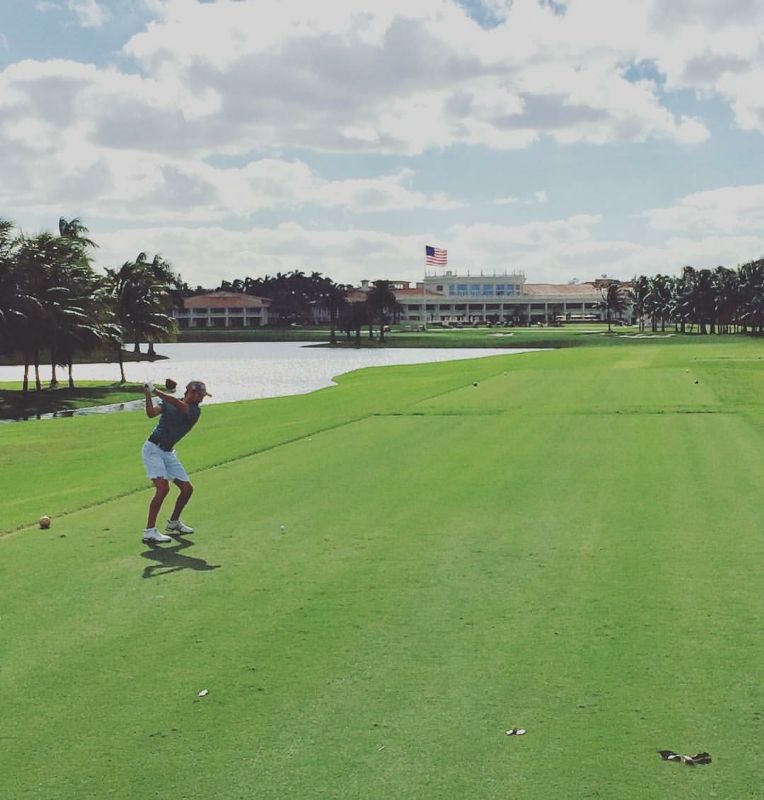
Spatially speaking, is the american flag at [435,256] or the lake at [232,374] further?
the american flag at [435,256]

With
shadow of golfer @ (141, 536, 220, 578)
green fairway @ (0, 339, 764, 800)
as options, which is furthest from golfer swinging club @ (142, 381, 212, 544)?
green fairway @ (0, 339, 764, 800)

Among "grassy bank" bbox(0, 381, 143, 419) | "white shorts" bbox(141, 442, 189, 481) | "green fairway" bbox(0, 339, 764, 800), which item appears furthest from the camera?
"grassy bank" bbox(0, 381, 143, 419)

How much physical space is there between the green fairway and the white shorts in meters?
0.95

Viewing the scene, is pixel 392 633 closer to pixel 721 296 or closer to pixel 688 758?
pixel 688 758

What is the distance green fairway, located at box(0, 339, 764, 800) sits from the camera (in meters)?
6.92

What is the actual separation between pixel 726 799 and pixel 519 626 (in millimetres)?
3542

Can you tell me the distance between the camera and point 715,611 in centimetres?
1029

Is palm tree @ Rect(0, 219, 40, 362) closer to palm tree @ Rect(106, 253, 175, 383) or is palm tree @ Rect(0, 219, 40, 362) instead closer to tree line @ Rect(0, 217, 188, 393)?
tree line @ Rect(0, 217, 188, 393)

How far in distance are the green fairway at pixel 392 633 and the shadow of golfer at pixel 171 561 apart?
0.05 m

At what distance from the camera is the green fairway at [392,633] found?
6918 millimetres

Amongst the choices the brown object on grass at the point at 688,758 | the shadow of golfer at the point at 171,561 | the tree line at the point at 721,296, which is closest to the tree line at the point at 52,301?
the shadow of golfer at the point at 171,561

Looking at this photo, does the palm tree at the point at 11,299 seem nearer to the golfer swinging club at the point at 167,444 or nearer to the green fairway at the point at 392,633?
the green fairway at the point at 392,633

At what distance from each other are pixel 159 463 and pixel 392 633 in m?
5.27

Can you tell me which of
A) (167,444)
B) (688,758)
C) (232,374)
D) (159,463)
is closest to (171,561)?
(159,463)
